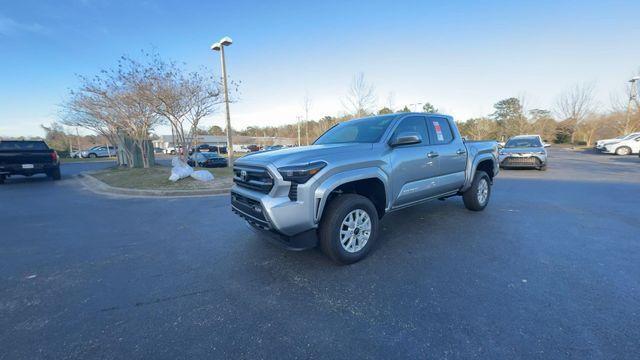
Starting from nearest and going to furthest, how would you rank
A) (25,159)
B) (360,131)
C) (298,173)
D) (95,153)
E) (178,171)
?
(298,173), (360,131), (178,171), (25,159), (95,153)

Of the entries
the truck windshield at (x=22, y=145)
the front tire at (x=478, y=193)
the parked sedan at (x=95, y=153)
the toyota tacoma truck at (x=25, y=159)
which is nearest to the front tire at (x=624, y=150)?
the front tire at (x=478, y=193)

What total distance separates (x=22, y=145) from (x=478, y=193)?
17.7 m

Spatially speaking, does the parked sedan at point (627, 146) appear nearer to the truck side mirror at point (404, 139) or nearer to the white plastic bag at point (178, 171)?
the truck side mirror at point (404, 139)

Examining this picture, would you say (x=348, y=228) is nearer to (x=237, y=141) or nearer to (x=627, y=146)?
(x=627, y=146)

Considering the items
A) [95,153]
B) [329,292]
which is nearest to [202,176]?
[329,292]

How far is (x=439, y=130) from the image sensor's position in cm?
468

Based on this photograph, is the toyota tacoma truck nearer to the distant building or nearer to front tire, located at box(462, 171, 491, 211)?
front tire, located at box(462, 171, 491, 211)

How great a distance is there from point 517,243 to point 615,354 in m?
2.19

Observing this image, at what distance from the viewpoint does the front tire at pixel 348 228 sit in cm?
312

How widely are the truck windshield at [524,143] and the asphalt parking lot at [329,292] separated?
9062 millimetres

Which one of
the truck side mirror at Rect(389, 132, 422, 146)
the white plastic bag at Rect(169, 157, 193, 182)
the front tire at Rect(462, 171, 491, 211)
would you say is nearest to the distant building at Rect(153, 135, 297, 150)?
the white plastic bag at Rect(169, 157, 193, 182)

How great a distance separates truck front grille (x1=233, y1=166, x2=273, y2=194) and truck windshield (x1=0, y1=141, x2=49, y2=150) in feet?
46.4

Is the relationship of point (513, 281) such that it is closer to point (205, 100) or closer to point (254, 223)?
point (254, 223)

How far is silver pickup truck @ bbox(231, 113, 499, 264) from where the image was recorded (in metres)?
2.95
